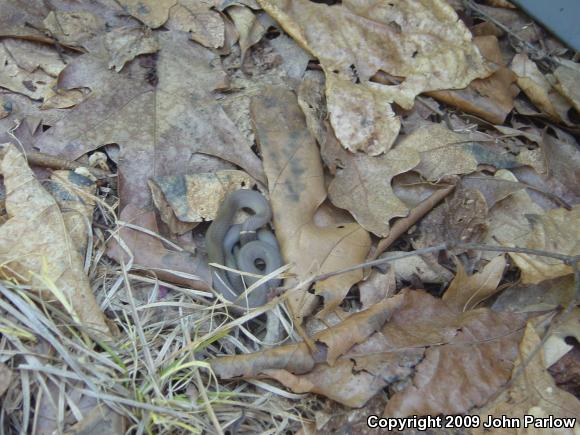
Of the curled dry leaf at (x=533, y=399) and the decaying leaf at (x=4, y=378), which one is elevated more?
the curled dry leaf at (x=533, y=399)

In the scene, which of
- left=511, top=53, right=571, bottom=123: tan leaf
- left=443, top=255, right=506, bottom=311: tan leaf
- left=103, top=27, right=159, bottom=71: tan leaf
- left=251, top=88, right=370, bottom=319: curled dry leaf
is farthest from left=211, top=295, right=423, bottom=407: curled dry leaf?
left=511, top=53, right=571, bottom=123: tan leaf

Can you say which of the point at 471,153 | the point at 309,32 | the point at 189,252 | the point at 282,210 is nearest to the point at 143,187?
the point at 189,252

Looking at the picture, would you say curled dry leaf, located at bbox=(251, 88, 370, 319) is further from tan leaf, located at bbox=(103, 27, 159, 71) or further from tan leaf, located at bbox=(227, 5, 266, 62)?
tan leaf, located at bbox=(103, 27, 159, 71)

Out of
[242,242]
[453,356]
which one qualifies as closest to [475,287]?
[453,356]

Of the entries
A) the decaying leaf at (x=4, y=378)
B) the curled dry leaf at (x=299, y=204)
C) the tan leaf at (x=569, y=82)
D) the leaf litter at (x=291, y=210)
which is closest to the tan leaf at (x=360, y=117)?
the leaf litter at (x=291, y=210)

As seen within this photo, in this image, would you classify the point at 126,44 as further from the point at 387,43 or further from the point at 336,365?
the point at 336,365

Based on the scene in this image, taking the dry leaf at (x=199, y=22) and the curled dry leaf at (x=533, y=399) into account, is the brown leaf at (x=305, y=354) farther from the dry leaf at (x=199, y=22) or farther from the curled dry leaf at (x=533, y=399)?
the dry leaf at (x=199, y=22)
